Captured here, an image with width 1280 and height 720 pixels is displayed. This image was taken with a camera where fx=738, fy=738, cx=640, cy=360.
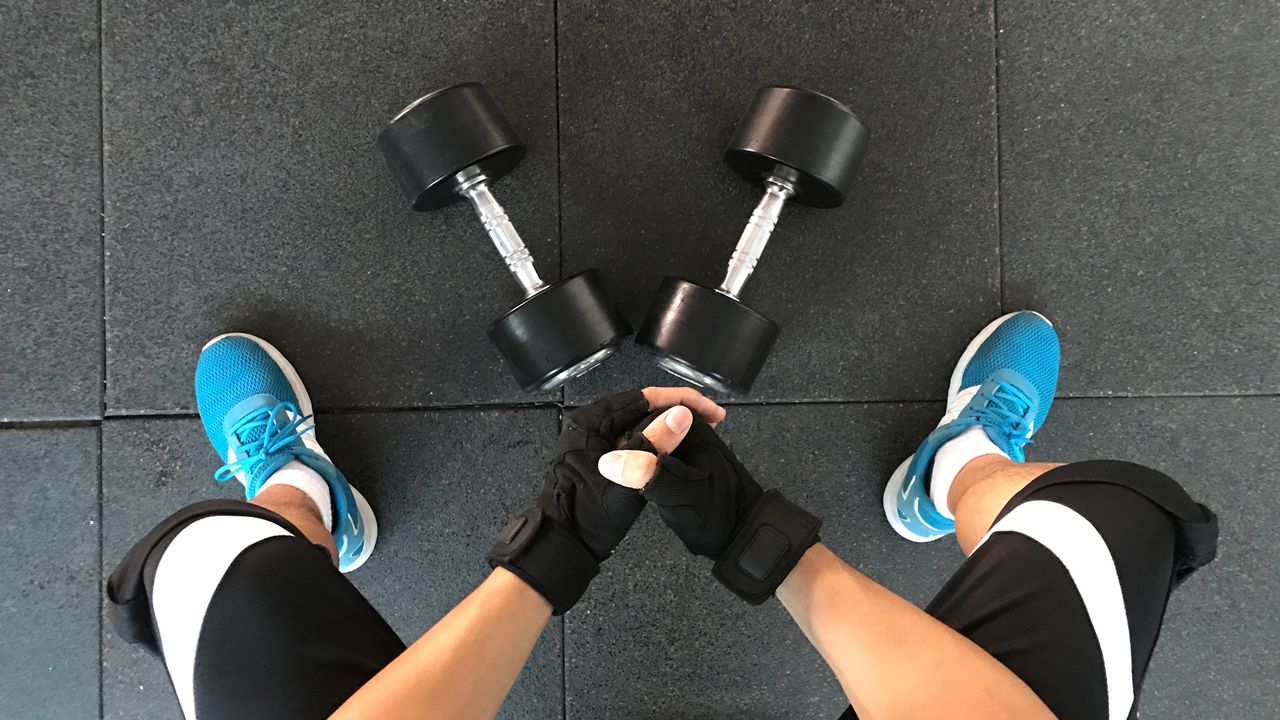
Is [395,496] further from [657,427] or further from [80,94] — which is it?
[80,94]

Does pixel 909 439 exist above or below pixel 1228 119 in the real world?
below

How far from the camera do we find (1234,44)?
1158 millimetres

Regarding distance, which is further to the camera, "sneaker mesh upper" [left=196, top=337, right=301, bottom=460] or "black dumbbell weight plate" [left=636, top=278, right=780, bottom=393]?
"sneaker mesh upper" [left=196, top=337, right=301, bottom=460]

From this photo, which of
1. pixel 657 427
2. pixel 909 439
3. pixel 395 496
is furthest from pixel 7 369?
pixel 909 439

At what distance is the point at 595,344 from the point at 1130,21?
99 cm

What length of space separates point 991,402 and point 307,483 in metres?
0.99

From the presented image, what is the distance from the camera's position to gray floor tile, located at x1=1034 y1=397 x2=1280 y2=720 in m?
1.16

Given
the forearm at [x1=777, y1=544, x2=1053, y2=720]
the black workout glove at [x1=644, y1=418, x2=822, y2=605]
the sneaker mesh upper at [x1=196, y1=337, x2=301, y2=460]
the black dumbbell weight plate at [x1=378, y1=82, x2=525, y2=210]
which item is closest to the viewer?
the forearm at [x1=777, y1=544, x2=1053, y2=720]

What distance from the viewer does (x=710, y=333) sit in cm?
Answer: 96

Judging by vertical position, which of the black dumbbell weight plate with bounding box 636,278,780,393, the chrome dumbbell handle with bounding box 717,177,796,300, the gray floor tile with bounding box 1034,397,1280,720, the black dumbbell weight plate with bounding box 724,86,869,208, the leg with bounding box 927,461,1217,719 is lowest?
the gray floor tile with bounding box 1034,397,1280,720

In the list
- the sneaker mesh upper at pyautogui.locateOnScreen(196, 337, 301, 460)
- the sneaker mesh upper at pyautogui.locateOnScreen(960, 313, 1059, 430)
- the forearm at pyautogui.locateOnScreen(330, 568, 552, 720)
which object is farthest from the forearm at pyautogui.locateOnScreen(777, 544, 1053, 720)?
the sneaker mesh upper at pyautogui.locateOnScreen(196, 337, 301, 460)

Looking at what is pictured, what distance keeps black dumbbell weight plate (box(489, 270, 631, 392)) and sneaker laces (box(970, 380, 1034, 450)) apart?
557mm

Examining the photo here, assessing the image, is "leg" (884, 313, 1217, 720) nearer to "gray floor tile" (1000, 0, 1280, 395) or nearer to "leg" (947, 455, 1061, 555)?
"leg" (947, 455, 1061, 555)

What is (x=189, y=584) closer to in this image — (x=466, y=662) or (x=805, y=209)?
(x=466, y=662)
